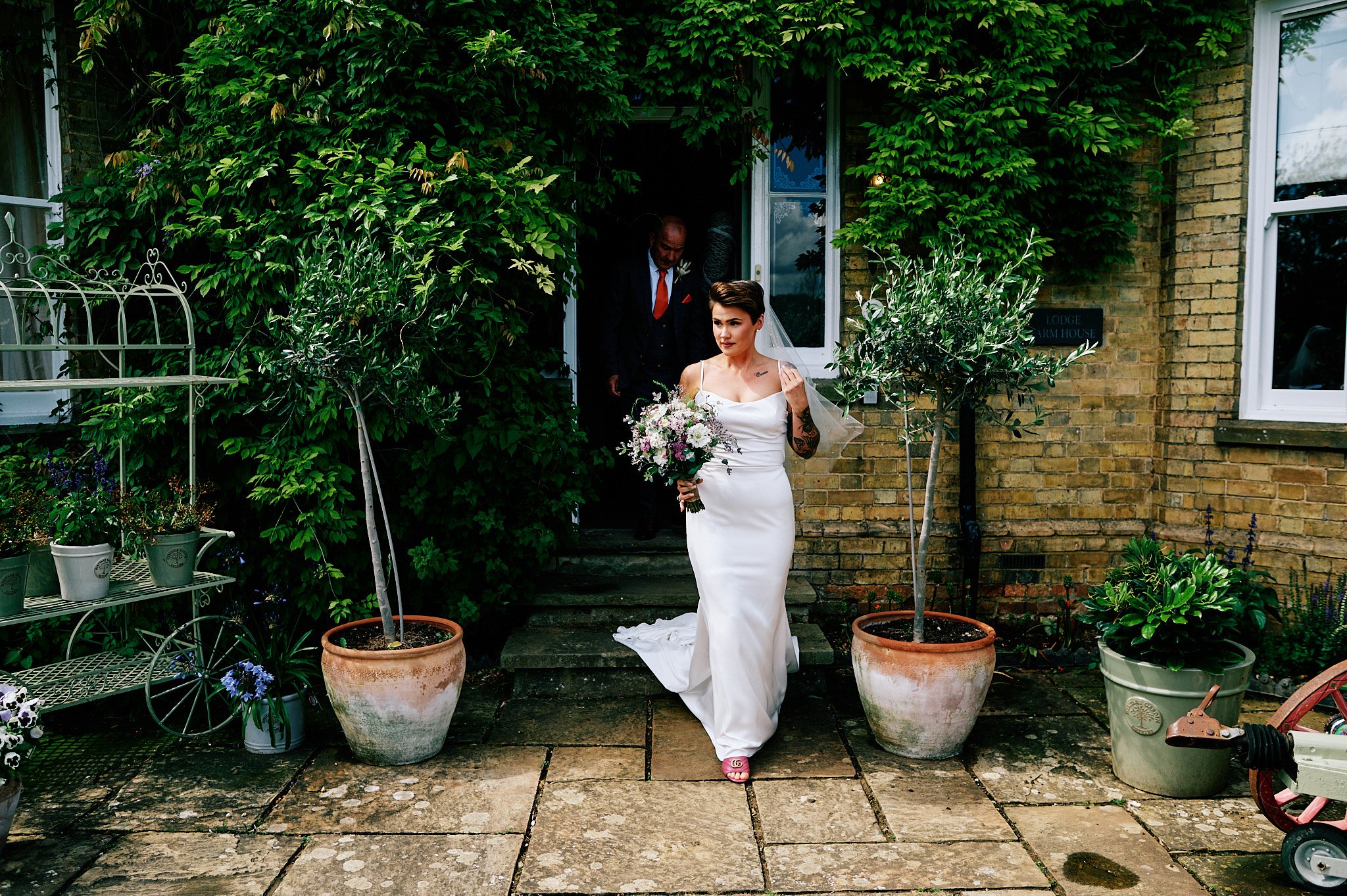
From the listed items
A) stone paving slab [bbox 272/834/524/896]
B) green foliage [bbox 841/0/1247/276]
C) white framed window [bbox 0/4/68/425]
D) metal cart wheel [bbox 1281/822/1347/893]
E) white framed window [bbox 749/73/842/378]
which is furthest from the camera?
white framed window [bbox 749/73/842/378]

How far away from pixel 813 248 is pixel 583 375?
6.54ft

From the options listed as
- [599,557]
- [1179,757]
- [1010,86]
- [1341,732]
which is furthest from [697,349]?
[1341,732]

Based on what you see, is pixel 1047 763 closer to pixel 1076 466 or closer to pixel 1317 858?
pixel 1317 858

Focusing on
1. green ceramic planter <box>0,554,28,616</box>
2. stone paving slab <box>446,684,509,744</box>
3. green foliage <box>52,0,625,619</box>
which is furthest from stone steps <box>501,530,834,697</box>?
green ceramic planter <box>0,554,28,616</box>

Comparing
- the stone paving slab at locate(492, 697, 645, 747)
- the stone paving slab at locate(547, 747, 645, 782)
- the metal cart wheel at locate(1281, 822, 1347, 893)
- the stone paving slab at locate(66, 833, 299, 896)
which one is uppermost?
the metal cart wheel at locate(1281, 822, 1347, 893)

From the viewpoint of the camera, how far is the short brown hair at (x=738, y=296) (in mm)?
4320

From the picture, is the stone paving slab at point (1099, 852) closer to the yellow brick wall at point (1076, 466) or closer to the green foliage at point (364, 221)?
the yellow brick wall at point (1076, 466)

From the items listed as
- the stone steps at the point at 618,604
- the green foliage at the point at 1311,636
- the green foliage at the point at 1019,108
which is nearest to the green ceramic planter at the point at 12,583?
the stone steps at the point at 618,604

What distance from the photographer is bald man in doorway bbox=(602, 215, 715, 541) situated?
20.6 ft

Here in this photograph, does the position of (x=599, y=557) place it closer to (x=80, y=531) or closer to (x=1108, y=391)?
(x=80, y=531)

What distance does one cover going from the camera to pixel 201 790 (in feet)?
13.2

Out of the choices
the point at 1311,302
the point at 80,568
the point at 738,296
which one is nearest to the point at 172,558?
the point at 80,568

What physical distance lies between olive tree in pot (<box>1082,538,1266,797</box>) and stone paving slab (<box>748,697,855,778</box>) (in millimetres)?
1217

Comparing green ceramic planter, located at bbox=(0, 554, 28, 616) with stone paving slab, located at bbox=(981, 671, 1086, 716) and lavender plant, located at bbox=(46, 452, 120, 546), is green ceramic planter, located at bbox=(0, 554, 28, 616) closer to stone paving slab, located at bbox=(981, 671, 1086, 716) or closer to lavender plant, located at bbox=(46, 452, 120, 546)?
lavender plant, located at bbox=(46, 452, 120, 546)
